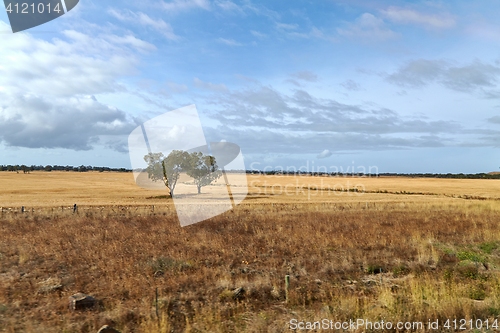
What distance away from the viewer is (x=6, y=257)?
38.3 ft

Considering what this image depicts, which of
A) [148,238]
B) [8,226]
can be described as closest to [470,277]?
[148,238]

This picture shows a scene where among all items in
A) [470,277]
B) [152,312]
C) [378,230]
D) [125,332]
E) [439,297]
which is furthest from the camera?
[378,230]

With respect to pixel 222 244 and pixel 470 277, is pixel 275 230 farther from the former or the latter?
pixel 470 277

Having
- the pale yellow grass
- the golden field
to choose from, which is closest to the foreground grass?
the golden field

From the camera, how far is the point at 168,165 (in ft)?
185

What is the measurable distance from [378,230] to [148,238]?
11.2 m

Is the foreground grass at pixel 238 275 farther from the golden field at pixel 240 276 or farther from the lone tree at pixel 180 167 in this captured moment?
the lone tree at pixel 180 167

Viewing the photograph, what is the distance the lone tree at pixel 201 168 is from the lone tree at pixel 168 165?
1.26 m

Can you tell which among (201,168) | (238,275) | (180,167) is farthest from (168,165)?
(238,275)

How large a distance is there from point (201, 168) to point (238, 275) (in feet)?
174

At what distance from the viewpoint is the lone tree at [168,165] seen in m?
56.1

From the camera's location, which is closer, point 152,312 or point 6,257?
point 152,312

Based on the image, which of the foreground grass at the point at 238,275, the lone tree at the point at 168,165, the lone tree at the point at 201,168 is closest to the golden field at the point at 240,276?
the foreground grass at the point at 238,275

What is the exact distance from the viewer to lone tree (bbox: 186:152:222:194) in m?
60.5
